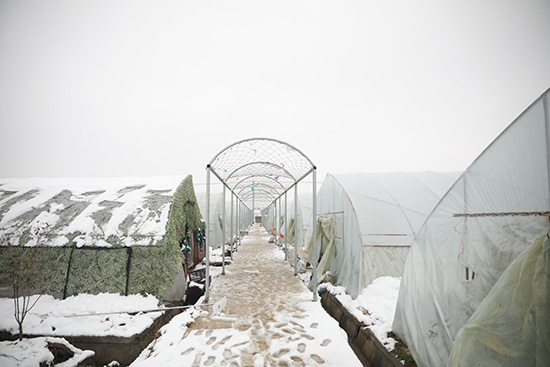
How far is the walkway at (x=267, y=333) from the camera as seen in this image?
3.75m

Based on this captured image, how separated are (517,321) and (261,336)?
11.6 feet

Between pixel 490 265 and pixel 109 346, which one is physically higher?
pixel 490 265

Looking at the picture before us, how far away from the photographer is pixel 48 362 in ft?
12.8

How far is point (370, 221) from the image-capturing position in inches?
282

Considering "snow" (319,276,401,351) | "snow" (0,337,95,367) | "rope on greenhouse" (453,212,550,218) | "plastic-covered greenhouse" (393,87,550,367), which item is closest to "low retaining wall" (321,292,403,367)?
"snow" (319,276,401,351)

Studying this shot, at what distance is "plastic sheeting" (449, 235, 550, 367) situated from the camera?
180cm

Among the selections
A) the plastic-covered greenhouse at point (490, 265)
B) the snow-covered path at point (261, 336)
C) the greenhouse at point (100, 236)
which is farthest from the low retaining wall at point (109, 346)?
the plastic-covered greenhouse at point (490, 265)

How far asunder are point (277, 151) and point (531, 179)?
222 inches

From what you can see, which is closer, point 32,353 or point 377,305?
point 32,353

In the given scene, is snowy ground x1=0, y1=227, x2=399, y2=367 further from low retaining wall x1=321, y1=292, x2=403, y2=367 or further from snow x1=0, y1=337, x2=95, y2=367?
low retaining wall x1=321, y1=292, x2=403, y2=367

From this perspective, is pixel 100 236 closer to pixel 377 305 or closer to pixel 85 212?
pixel 85 212

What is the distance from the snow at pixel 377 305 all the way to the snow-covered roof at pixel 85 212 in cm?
473

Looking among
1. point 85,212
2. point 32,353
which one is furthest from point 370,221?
point 85,212

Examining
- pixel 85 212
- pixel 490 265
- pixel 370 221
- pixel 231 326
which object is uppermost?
pixel 85 212
